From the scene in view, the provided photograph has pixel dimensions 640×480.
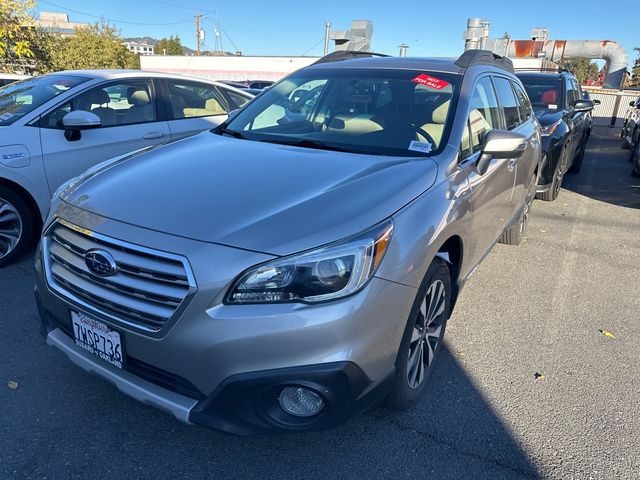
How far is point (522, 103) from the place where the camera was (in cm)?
470

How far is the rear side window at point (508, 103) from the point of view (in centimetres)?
392

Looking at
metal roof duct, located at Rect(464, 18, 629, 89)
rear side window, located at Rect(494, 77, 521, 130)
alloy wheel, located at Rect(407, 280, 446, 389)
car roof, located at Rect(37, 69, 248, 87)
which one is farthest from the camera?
metal roof duct, located at Rect(464, 18, 629, 89)

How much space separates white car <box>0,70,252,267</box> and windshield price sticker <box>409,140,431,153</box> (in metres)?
2.75

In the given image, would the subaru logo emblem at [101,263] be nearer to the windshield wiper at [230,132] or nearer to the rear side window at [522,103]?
the windshield wiper at [230,132]

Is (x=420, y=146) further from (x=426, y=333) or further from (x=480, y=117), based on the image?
(x=426, y=333)

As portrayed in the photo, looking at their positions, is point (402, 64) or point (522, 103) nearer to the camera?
point (402, 64)

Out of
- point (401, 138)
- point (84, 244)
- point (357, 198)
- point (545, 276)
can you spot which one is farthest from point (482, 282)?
point (84, 244)

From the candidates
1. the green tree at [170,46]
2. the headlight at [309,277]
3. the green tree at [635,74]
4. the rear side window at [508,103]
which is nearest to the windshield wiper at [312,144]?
the headlight at [309,277]

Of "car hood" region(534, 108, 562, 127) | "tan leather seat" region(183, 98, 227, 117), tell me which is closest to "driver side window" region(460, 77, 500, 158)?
"car hood" region(534, 108, 562, 127)

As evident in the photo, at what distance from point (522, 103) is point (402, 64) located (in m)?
1.89

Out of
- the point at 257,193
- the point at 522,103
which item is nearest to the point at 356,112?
the point at 257,193

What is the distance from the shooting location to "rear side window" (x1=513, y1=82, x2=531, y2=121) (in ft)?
15.0

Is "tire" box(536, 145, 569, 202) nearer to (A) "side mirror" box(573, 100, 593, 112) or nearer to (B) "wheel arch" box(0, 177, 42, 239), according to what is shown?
(A) "side mirror" box(573, 100, 593, 112)

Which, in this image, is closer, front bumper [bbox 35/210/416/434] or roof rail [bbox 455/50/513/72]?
front bumper [bbox 35/210/416/434]
